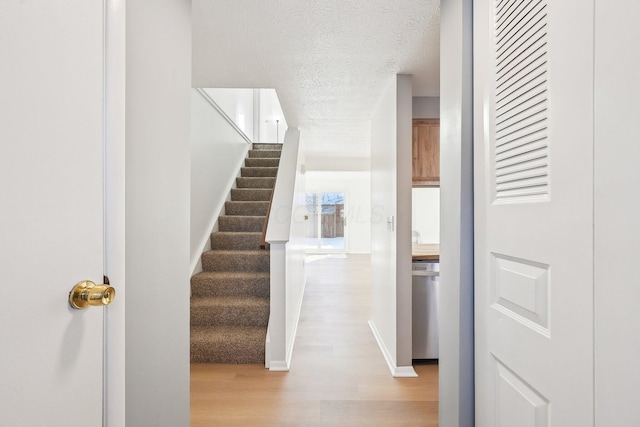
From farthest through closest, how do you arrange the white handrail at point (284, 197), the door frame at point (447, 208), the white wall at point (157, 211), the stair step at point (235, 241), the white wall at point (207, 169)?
1. the stair step at point (235, 241)
2. the white wall at point (207, 169)
3. the white handrail at point (284, 197)
4. the white wall at point (157, 211)
5. the door frame at point (447, 208)

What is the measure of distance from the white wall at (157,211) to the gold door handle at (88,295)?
9.9 inches

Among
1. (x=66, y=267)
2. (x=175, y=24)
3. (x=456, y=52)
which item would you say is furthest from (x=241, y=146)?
(x=66, y=267)

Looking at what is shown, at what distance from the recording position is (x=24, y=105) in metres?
0.53

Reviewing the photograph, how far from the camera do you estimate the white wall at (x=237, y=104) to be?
3.86 meters

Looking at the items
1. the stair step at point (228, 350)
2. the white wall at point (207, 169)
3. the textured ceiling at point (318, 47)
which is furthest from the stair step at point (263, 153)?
the stair step at point (228, 350)

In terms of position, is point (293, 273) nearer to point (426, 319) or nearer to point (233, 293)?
point (233, 293)

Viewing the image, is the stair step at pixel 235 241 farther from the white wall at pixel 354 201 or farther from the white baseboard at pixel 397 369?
the white wall at pixel 354 201

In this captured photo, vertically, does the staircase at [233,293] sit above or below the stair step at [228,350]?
above

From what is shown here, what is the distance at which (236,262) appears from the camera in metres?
3.29

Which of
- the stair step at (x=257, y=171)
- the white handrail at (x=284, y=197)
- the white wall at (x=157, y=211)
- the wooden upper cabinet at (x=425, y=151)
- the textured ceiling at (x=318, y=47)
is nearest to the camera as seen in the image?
the white wall at (x=157, y=211)

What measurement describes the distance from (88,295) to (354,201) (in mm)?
8536

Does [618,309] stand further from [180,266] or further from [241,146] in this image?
[241,146]

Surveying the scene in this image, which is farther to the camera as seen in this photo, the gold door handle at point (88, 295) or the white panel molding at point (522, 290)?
the white panel molding at point (522, 290)

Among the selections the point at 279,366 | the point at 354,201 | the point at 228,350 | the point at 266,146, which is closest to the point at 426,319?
the point at 279,366
